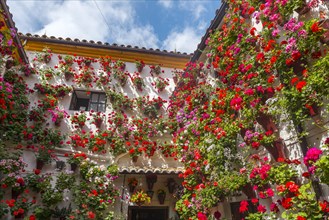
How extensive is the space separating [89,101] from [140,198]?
3.90 m

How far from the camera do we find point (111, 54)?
30.1ft

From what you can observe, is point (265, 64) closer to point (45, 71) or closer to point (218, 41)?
point (218, 41)

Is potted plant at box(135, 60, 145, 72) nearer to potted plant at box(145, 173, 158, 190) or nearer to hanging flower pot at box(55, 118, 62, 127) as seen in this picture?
hanging flower pot at box(55, 118, 62, 127)

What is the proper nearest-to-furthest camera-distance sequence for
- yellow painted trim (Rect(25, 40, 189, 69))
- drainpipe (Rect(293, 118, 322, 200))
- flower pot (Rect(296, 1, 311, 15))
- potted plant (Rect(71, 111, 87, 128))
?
drainpipe (Rect(293, 118, 322, 200)) → flower pot (Rect(296, 1, 311, 15)) → potted plant (Rect(71, 111, 87, 128)) → yellow painted trim (Rect(25, 40, 189, 69))

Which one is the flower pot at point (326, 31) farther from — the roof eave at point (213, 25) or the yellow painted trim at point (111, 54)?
the yellow painted trim at point (111, 54)

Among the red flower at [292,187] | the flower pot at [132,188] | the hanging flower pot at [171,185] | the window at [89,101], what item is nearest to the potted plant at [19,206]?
the flower pot at [132,188]

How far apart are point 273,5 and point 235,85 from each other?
63.6 inches

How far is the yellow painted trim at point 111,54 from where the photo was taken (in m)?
8.82

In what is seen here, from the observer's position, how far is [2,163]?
232 inches

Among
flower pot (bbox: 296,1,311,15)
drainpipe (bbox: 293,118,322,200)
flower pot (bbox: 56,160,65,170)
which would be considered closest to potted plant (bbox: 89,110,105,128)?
flower pot (bbox: 56,160,65,170)

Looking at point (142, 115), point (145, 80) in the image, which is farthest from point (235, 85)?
point (145, 80)

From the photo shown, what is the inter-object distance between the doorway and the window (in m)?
3.54

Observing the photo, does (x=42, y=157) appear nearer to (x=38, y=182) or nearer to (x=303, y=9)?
(x=38, y=182)

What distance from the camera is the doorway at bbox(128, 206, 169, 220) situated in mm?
6980
